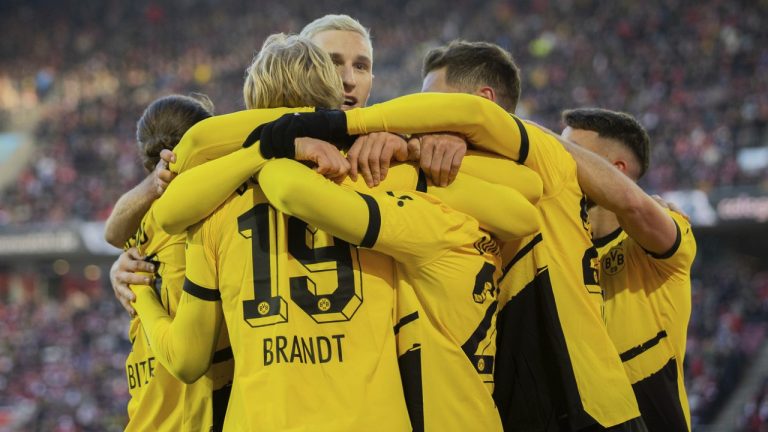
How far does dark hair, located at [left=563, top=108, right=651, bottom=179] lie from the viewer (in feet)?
11.5

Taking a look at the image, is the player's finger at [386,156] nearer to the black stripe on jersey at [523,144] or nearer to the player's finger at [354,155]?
the player's finger at [354,155]

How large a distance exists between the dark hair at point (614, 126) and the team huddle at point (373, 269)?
0.58 metres

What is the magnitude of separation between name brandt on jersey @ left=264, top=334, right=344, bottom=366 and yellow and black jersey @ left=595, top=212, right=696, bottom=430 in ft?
4.33

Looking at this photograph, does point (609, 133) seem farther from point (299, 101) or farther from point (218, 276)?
point (218, 276)

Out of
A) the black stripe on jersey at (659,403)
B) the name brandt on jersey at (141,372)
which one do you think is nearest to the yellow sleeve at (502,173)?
the black stripe on jersey at (659,403)

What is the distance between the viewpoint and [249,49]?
26734 mm

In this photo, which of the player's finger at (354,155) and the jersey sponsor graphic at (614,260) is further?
the jersey sponsor graphic at (614,260)

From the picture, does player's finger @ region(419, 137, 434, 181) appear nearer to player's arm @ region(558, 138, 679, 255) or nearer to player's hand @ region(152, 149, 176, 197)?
player's arm @ region(558, 138, 679, 255)

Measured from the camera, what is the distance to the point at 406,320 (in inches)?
99.6

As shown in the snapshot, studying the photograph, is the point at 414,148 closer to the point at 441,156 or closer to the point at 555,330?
the point at 441,156

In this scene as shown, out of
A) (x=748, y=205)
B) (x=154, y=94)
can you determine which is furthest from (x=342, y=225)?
(x=154, y=94)

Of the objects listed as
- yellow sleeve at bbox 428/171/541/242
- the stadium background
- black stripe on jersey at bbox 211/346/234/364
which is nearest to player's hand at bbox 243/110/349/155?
yellow sleeve at bbox 428/171/541/242

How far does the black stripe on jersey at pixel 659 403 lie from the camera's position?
328cm

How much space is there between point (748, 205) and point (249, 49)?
1580 centimetres
